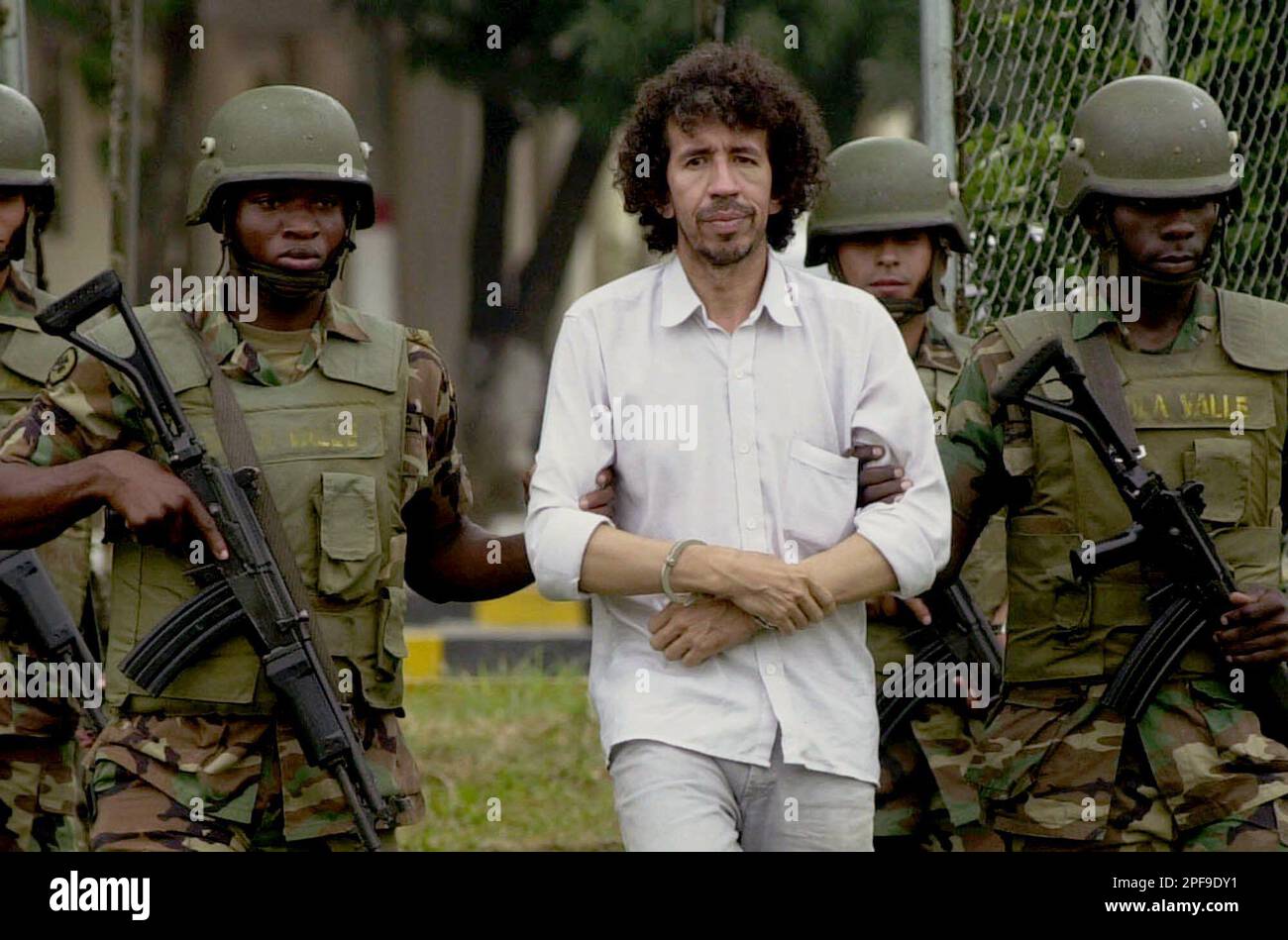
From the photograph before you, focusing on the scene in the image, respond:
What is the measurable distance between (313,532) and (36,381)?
1.41 m

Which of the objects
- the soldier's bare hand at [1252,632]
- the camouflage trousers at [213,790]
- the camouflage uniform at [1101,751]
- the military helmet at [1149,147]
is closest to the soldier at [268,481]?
the camouflage trousers at [213,790]

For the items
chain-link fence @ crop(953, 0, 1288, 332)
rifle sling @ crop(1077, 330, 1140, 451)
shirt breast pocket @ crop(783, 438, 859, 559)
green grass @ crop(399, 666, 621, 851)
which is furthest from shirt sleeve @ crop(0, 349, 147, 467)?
green grass @ crop(399, 666, 621, 851)

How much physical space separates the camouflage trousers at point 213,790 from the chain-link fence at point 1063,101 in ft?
9.45

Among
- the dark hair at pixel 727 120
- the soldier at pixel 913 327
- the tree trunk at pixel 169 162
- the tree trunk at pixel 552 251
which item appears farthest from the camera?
the tree trunk at pixel 552 251

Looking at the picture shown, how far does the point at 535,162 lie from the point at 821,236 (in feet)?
32.2

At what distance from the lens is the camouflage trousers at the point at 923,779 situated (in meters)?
5.94

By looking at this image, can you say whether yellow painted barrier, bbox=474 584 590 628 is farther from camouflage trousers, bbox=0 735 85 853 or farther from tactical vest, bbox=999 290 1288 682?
tactical vest, bbox=999 290 1288 682

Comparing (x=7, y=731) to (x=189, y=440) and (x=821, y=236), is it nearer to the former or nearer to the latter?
(x=189, y=440)

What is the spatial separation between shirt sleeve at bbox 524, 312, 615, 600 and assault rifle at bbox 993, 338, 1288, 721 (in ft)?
3.50

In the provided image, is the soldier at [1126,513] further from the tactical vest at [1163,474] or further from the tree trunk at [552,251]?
the tree trunk at [552,251]

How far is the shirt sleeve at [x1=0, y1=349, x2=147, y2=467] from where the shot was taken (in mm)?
4980

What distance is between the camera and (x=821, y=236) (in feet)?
21.2
